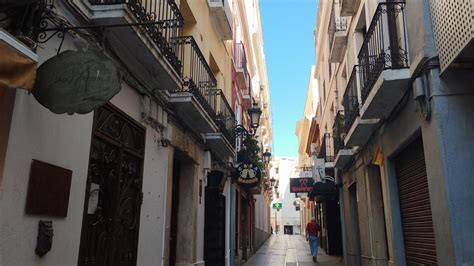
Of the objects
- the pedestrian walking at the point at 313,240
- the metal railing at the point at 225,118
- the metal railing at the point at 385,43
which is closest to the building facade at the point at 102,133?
the metal railing at the point at 225,118

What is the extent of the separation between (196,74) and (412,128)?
171 inches

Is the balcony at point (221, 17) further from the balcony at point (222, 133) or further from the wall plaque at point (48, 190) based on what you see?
the wall plaque at point (48, 190)

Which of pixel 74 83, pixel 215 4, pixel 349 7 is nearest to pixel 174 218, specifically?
pixel 215 4

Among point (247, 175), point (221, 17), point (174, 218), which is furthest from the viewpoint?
point (247, 175)

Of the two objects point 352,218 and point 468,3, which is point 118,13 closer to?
point 468,3

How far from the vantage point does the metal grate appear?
4.82 meters

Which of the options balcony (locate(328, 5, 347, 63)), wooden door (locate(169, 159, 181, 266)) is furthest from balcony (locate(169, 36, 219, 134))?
balcony (locate(328, 5, 347, 63))

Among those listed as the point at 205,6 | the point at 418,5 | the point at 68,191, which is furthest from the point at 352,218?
the point at 68,191

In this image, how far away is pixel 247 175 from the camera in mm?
14125

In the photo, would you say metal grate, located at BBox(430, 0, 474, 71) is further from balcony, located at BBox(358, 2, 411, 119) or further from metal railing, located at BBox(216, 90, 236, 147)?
metal railing, located at BBox(216, 90, 236, 147)

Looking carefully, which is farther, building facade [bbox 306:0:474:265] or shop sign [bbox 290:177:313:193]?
shop sign [bbox 290:177:313:193]

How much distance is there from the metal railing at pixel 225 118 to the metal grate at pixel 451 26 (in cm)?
578

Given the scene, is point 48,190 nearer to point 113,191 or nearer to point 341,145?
point 113,191

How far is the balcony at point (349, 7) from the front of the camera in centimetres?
1108
